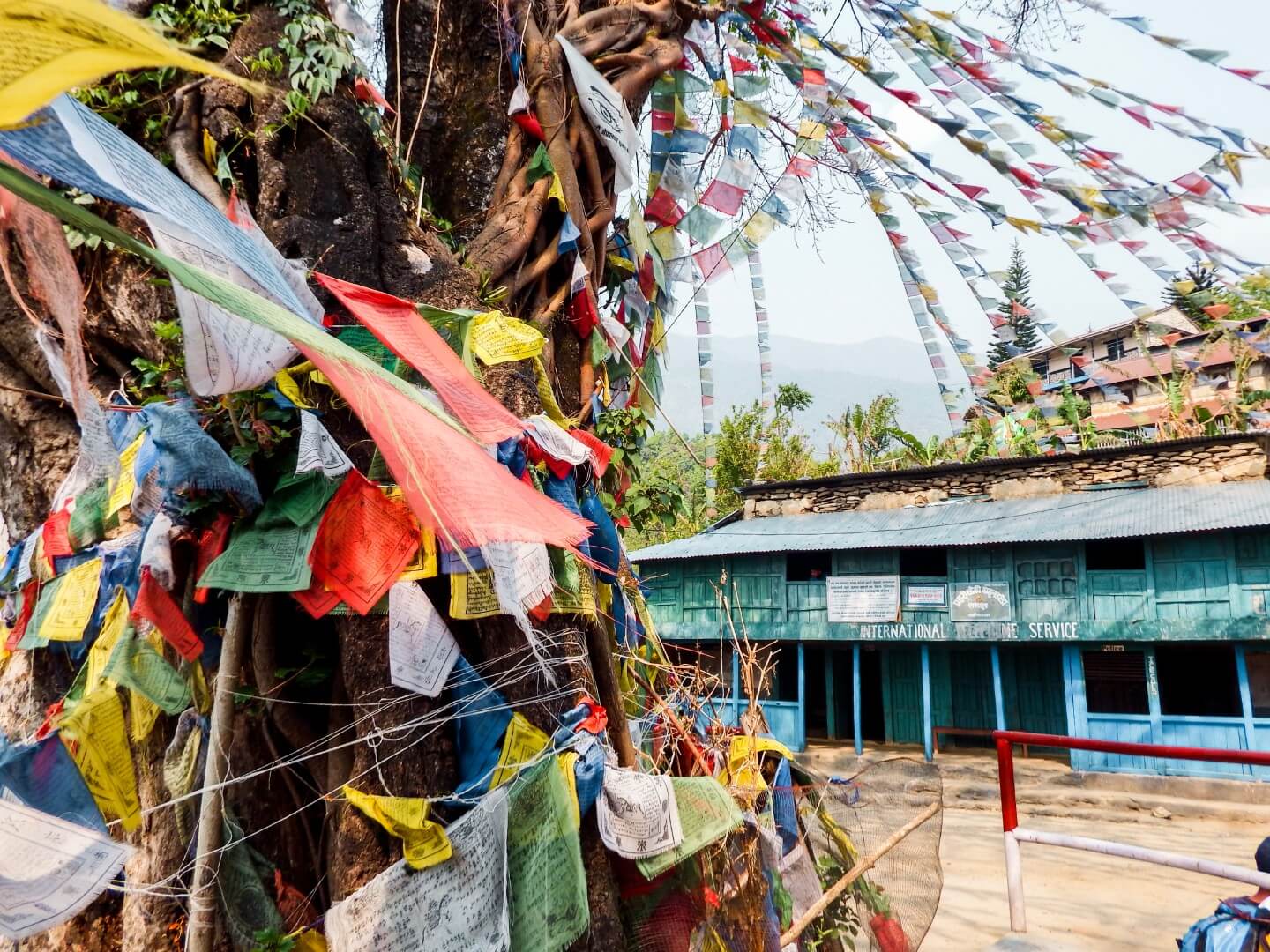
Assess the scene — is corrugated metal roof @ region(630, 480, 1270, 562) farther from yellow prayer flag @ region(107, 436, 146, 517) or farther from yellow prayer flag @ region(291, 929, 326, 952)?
yellow prayer flag @ region(107, 436, 146, 517)

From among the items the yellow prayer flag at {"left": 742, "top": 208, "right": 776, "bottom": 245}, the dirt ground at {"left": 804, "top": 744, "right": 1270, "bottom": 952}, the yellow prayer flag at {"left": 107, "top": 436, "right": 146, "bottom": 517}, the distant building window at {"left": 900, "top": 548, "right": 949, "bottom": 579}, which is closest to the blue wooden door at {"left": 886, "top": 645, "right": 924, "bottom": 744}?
the dirt ground at {"left": 804, "top": 744, "right": 1270, "bottom": 952}

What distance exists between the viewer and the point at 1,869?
6.17ft

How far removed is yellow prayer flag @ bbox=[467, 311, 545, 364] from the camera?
243 cm

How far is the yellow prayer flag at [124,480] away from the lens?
2404 mm

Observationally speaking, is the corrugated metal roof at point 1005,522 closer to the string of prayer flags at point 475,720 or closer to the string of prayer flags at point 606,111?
the string of prayer flags at point 606,111

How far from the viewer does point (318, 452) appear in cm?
216

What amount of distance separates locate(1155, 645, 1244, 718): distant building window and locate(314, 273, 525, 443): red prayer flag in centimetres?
1442

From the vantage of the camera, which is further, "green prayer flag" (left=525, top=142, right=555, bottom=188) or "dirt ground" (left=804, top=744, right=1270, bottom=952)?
"dirt ground" (left=804, top=744, right=1270, bottom=952)

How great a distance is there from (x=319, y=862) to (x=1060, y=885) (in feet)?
20.3

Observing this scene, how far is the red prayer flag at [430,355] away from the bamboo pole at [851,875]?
221 cm

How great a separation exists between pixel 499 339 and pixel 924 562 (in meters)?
13.8

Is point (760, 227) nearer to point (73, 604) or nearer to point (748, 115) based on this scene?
point (748, 115)

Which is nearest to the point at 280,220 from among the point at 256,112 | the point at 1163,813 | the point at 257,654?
the point at 256,112

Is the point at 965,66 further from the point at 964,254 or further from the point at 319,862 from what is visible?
the point at 319,862
